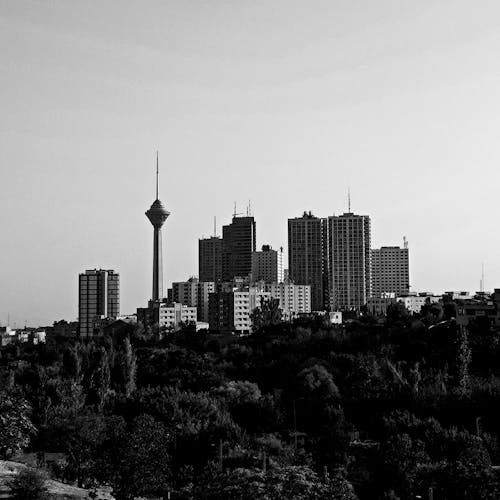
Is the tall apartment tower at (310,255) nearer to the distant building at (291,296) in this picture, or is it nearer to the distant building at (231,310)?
the distant building at (291,296)

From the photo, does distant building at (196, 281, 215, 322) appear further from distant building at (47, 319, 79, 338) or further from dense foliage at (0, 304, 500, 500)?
dense foliage at (0, 304, 500, 500)

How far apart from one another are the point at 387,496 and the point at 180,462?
11352 mm

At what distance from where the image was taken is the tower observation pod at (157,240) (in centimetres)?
12212

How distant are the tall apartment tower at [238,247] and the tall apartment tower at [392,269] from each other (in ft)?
67.7

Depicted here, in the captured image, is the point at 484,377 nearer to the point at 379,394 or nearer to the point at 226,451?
the point at 379,394

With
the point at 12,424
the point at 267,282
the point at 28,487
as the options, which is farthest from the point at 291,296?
the point at 12,424

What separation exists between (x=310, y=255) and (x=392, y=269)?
14.9 m

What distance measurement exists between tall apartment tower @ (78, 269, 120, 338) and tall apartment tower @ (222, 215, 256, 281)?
18.1m

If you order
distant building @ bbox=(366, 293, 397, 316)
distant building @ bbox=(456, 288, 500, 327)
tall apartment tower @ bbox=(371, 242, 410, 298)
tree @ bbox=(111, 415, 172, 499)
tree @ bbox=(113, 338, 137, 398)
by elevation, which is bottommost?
tree @ bbox=(111, 415, 172, 499)

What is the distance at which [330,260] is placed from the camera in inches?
4611

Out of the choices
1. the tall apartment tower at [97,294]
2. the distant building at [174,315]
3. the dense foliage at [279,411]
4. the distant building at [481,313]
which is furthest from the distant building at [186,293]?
the distant building at [481,313]

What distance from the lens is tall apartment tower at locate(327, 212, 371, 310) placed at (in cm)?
11544

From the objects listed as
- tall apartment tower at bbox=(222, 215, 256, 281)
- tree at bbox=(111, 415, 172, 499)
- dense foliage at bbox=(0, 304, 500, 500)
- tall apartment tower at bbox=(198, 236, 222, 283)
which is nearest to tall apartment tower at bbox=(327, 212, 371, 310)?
tall apartment tower at bbox=(222, 215, 256, 281)

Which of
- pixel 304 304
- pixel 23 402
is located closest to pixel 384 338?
pixel 23 402
